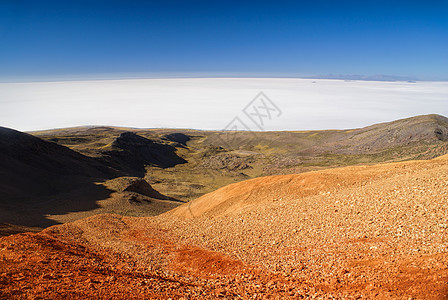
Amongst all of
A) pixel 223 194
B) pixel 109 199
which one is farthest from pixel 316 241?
pixel 109 199

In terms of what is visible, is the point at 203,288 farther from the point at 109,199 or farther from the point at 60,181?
the point at 60,181

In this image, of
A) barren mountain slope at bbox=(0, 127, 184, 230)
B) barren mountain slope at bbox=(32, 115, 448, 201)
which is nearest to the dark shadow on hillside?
barren mountain slope at bbox=(0, 127, 184, 230)

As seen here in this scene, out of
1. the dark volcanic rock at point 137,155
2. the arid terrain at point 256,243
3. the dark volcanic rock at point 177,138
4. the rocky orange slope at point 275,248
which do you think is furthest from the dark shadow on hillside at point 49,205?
the dark volcanic rock at point 177,138

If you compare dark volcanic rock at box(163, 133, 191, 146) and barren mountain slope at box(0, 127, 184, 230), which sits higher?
dark volcanic rock at box(163, 133, 191, 146)

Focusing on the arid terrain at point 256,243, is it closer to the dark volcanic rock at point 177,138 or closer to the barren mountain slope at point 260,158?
the barren mountain slope at point 260,158

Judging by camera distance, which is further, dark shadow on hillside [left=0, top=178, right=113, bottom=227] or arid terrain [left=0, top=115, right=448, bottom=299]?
dark shadow on hillside [left=0, top=178, right=113, bottom=227]

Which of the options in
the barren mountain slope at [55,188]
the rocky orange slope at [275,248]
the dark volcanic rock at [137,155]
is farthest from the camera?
the dark volcanic rock at [137,155]

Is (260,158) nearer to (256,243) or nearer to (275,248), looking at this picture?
(256,243)

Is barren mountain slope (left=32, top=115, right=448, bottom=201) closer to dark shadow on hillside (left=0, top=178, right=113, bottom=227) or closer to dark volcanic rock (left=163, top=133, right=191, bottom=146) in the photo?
dark shadow on hillside (left=0, top=178, right=113, bottom=227)
